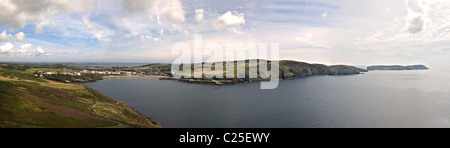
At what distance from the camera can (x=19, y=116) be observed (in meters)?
35.4

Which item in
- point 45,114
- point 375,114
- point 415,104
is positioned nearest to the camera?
point 45,114
